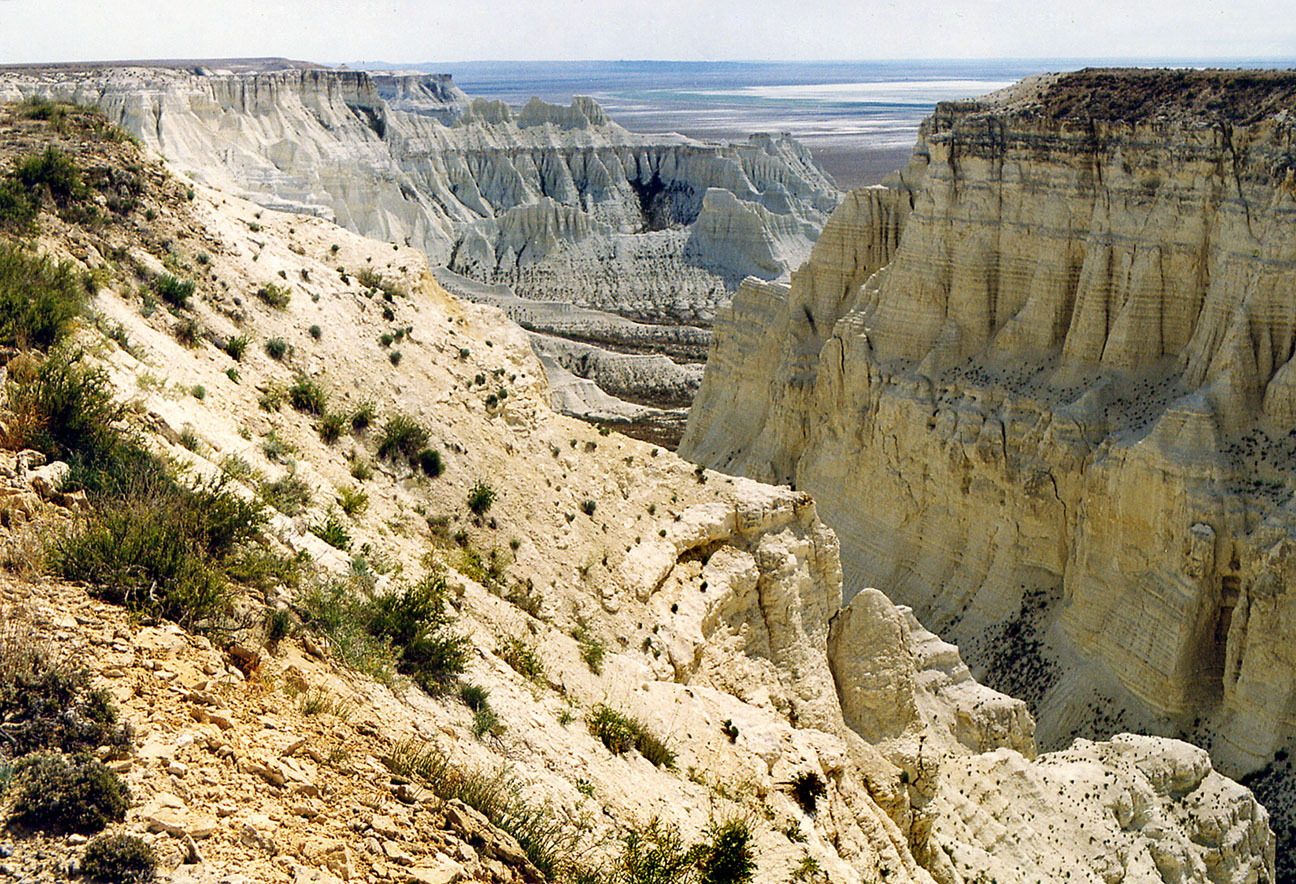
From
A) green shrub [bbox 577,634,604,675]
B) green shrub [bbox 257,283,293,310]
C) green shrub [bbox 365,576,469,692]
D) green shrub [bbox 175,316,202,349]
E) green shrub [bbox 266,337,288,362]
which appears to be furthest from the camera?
green shrub [bbox 257,283,293,310]

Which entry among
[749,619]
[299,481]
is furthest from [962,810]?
[299,481]

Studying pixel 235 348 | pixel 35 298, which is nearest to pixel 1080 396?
pixel 235 348

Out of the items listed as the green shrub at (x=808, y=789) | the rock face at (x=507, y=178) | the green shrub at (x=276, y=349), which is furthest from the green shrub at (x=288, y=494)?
the rock face at (x=507, y=178)

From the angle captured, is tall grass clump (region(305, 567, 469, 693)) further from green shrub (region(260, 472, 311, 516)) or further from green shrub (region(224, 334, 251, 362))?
green shrub (region(224, 334, 251, 362))

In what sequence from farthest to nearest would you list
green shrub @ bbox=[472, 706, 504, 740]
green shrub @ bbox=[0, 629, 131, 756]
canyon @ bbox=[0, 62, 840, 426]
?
canyon @ bbox=[0, 62, 840, 426] < green shrub @ bbox=[472, 706, 504, 740] < green shrub @ bbox=[0, 629, 131, 756]

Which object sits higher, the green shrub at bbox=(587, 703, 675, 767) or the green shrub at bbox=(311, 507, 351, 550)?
the green shrub at bbox=(311, 507, 351, 550)

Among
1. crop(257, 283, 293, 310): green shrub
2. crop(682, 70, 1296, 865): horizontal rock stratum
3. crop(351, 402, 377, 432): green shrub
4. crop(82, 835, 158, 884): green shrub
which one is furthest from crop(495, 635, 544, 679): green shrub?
crop(682, 70, 1296, 865): horizontal rock stratum
